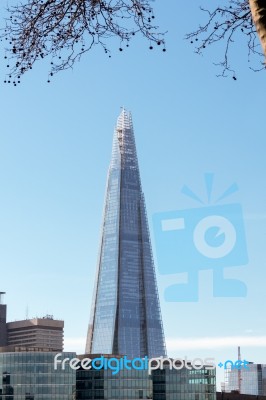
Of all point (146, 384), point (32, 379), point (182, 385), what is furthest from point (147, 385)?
point (32, 379)

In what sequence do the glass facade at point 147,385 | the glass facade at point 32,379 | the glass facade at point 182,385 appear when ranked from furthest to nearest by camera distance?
the glass facade at point 182,385
the glass facade at point 147,385
the glass facade at point 32,379

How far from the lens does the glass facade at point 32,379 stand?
6230 inches

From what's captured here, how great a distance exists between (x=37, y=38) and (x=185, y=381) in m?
173

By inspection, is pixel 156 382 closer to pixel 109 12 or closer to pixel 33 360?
pixel 33 360

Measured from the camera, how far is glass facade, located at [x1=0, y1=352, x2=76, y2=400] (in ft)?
519

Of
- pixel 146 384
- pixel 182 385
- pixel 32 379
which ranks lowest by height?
pixel 182 385

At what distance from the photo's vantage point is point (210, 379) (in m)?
182

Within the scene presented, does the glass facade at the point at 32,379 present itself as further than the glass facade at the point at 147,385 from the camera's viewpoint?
No

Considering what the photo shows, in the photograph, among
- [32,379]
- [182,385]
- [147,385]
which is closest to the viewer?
[32,379]

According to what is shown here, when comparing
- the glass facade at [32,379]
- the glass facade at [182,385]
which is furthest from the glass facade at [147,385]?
the glass facade at [32,379]

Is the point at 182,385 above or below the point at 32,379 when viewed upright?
below

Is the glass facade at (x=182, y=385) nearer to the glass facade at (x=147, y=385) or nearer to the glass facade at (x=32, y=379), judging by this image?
the glass facade at (x=147, y=385)

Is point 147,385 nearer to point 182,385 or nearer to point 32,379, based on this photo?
point 182,385

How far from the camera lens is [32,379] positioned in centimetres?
15888
